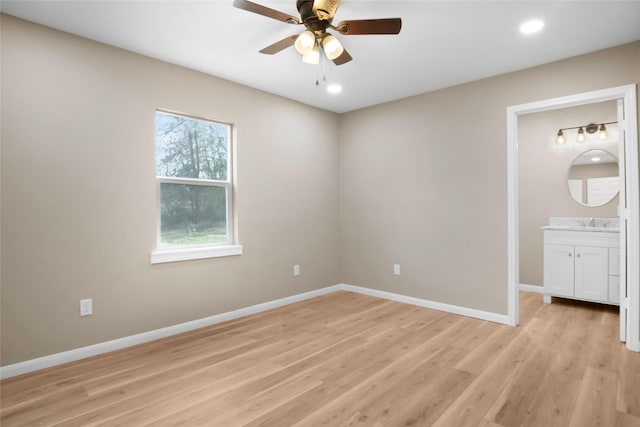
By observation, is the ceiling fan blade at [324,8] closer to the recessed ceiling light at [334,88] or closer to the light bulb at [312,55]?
the light bulb at [312,55]

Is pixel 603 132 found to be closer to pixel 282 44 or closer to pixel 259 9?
pixel 282 44

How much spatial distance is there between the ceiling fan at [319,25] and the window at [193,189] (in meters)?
1.50

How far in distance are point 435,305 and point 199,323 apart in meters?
2.69

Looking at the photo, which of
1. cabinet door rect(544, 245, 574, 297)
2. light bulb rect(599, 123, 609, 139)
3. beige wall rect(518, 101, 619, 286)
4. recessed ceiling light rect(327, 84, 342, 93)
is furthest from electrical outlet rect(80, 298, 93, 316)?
light bulb rect(599, 123, 609, 139)

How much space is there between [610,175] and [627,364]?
2.81 metres

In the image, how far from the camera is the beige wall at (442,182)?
3.40 metres

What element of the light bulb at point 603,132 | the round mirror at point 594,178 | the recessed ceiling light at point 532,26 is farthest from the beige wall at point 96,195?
the light bulb at point 603,132

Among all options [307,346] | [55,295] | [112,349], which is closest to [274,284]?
[307,346]

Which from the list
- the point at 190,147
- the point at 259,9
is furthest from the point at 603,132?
the point at 190,147

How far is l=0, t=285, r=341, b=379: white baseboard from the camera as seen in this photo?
8.21 feet

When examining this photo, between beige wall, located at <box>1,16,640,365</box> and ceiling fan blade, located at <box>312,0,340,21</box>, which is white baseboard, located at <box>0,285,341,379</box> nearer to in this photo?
beige wall, located at <box>1,16,640,365</box>

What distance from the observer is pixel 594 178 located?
177 inches

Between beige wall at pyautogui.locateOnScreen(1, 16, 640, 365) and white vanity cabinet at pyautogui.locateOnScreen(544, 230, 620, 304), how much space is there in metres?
1.29

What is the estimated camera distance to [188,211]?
3.52 meters
